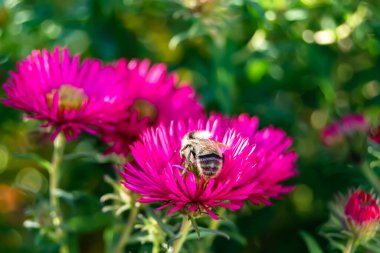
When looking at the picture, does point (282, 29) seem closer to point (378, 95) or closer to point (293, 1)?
point (293, 1)

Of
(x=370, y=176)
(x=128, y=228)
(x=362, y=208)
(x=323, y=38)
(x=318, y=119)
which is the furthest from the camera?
(x=318, y=119)

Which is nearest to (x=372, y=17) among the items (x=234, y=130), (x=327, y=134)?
(x=327, y=134)

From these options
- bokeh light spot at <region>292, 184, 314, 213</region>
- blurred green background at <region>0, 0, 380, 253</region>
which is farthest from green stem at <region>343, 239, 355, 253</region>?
bokeh light spot at <region>292, 184, 314, 213</region>

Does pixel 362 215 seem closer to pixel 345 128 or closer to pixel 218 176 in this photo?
pixel 218 176

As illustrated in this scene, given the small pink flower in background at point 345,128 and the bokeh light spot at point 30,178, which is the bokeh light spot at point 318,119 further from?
the bokeh light spot at point 30,178

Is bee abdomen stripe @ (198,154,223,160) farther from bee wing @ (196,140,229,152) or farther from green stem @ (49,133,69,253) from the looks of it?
green stem @ (49,133,69,253)

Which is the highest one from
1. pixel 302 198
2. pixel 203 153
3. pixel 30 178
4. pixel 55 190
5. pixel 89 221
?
pixel 203 153

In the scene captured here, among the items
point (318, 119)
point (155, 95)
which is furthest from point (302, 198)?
point (155, 95)
